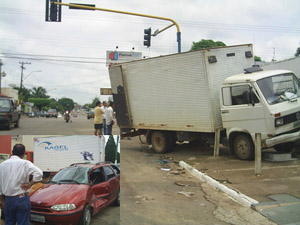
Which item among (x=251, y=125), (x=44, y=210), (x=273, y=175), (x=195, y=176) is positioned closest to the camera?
(x=44, y=210)

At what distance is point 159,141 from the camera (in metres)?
12.0

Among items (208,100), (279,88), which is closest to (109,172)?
(208,100)

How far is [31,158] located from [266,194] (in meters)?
4.80

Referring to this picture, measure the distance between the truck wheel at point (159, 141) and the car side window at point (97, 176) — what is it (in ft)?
27.8

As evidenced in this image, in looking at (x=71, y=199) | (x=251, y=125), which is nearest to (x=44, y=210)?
(x=71, y=199)

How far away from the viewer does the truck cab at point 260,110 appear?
841cm

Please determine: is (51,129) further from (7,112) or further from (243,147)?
(243,147)

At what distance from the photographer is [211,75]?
32.1 feet

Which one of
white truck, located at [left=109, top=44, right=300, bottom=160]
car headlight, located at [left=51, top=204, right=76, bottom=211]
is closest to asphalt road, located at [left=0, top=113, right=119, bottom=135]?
white truck, located at [left=109, top=44, right=300, bottom=160]

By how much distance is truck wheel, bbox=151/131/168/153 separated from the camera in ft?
38.4

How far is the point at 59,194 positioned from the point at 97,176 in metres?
0.48

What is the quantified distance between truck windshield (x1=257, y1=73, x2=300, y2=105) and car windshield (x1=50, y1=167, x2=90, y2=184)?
680 cm

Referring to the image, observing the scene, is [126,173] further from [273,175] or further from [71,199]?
[71,199]

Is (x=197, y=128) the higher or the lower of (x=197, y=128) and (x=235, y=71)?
the lower
